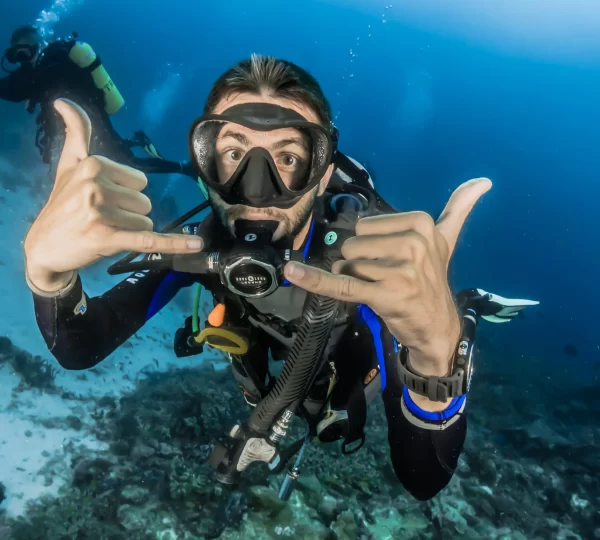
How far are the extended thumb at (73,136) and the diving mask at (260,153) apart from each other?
2.45ft

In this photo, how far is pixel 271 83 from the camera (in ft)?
8.63

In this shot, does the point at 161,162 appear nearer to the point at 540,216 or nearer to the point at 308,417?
the point at 308,417

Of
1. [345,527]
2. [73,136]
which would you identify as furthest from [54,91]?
[345,527]

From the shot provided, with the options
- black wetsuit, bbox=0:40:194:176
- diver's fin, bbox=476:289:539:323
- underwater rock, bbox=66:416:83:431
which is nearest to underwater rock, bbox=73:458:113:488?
underwater rock, bbox=66:416:83:431

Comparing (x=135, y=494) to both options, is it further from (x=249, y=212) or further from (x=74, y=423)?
(x=249, y=212)

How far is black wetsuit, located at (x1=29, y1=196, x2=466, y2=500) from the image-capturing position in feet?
7.07

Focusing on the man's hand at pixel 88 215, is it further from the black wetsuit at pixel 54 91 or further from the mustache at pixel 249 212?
the black wetsuit at pixel 54 91

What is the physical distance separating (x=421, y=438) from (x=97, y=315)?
2.27m

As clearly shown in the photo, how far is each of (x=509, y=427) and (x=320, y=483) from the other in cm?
660

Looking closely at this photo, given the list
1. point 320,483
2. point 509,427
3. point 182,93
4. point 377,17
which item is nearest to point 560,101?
point 377,17

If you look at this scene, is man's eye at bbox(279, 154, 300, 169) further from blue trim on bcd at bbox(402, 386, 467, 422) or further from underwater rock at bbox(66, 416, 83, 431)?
underwater rock at bbox(66, 416, 83, 431)

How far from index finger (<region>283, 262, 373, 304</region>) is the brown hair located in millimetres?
1808

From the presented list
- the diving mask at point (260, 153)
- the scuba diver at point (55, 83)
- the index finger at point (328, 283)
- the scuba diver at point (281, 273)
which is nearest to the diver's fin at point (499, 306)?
the scuba diver at point (281, 273)

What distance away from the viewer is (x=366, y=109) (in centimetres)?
8194
